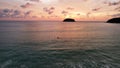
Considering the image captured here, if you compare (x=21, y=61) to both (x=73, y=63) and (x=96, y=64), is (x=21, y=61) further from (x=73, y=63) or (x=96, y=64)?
(x=96, y=64)

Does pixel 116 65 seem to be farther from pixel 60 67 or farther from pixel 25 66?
pixel 25 66

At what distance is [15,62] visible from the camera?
22.5 m

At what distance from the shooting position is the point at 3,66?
20.5 metres

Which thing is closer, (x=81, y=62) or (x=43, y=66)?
(x=43, y=66)

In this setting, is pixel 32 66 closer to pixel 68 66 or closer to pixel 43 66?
pixel 43 66

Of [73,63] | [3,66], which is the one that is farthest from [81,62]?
[3,66]

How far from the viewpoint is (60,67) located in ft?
67.0

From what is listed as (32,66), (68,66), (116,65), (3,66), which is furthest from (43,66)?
(116,65)

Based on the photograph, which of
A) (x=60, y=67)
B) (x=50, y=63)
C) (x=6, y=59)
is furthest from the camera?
(x=6, y=59)

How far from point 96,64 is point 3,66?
13745 millimetres

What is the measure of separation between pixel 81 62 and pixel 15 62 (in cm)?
1047

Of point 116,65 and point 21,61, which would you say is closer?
point 116,65

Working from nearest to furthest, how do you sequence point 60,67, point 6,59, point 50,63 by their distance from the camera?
point 60,67 → point 50,63 → point 6,59

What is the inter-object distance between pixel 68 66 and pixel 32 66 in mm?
5258
